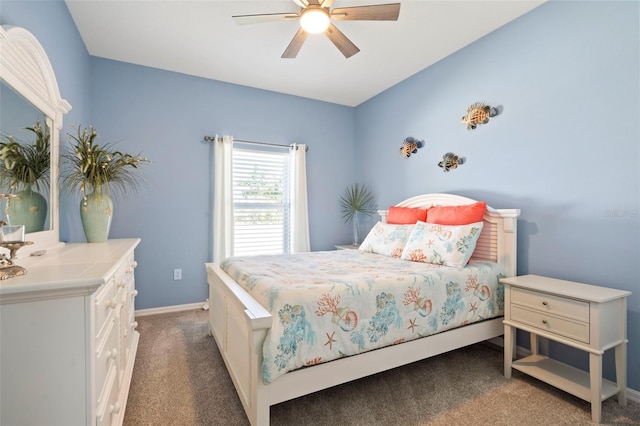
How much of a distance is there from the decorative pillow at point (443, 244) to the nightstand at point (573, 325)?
0.34m

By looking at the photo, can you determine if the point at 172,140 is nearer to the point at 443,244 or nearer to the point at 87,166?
the point at 87,166

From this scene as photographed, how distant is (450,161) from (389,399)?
2.29 m

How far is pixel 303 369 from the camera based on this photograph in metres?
1.56

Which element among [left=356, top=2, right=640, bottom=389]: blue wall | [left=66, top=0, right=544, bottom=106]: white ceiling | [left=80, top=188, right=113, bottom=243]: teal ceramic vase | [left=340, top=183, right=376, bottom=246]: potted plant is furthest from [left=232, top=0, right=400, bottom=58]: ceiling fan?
[left=340, top=183, right=376, bottom=246]: potted plant

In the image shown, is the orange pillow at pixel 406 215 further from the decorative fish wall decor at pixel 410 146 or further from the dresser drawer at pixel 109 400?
the dresser drawer at pixel 109 400

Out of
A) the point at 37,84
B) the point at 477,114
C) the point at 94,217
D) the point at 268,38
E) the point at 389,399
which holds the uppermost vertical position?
the point at 268,38

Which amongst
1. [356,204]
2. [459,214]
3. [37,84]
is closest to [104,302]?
[37,84]

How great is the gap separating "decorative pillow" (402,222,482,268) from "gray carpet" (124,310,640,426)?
80 cm

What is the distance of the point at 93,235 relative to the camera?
2.28 meters

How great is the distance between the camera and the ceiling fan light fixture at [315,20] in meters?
2.01

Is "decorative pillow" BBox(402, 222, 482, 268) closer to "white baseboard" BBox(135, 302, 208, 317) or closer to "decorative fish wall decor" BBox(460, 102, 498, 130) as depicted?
"decorative fish wall decor" BBox(460, 102, 498, 130)

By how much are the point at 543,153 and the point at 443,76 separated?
4.51ft

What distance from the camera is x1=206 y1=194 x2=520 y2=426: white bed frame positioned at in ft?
4.81

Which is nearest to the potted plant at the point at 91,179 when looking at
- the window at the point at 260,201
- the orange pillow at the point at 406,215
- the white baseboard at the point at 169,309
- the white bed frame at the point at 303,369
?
the white bed frame at the point at 303,369
